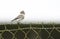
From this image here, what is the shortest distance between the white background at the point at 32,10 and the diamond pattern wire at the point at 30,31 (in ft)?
0.15

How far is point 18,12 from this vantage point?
113 centimetres

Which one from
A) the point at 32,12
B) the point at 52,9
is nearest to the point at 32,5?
the point at 32,12

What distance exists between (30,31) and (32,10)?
0.51ft

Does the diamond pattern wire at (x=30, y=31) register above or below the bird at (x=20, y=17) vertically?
below

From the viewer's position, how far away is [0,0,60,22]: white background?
112cm

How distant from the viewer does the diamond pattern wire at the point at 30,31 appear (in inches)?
42.9

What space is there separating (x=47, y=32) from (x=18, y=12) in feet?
0.82

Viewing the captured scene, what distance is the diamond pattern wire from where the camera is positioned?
1.09 metres

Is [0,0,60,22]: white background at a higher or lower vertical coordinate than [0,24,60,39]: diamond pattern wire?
higher

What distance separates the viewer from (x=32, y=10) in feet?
3.78

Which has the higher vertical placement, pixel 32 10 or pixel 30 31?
pixel 32 10

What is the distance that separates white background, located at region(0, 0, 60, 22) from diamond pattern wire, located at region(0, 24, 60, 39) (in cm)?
5

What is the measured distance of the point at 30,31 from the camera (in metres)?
1.12

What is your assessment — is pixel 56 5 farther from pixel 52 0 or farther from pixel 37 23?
pixel 37 23
